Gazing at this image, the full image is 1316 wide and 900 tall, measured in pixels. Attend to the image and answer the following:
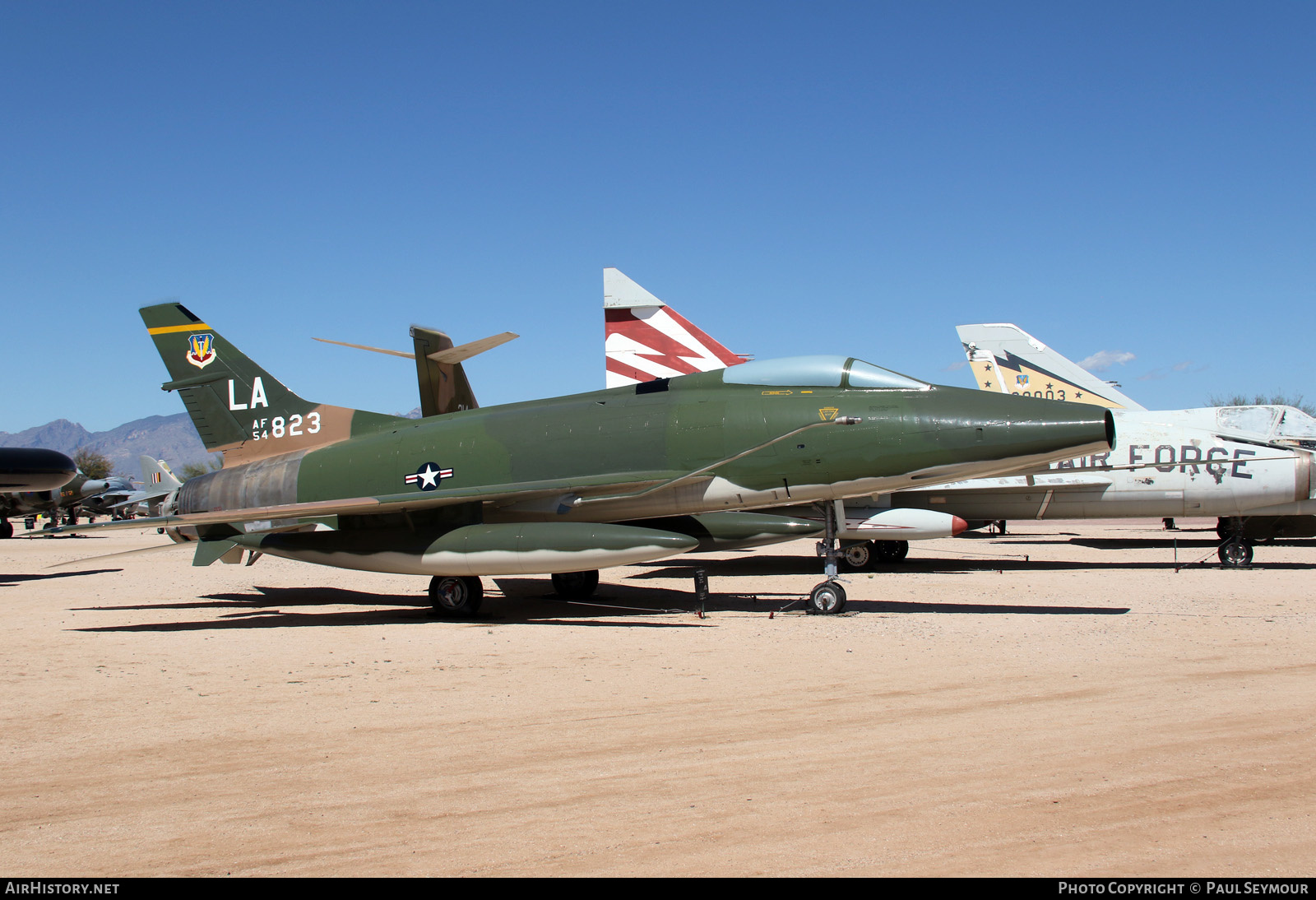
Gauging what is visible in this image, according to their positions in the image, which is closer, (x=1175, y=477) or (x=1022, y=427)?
(x=1022, y=427)

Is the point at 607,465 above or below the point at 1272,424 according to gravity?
below

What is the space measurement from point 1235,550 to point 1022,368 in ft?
25.0

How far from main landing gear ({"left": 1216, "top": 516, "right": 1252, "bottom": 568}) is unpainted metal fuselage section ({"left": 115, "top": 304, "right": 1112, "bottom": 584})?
28.7 ft

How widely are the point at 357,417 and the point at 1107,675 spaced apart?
10422 mm

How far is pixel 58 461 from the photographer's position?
21.8 metres

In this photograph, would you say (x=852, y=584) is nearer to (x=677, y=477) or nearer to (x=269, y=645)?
(x=677, y=477)

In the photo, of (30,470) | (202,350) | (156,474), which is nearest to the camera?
(202,350)

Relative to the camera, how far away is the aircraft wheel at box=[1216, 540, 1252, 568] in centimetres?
1597

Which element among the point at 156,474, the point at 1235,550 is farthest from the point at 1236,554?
the point at 156,474

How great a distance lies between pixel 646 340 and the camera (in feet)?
56.4

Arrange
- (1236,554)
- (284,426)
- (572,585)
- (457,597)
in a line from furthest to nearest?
(1236,554), (572,585), (284,426), (457,597)

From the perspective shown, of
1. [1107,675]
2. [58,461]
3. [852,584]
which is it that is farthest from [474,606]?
[58,461]

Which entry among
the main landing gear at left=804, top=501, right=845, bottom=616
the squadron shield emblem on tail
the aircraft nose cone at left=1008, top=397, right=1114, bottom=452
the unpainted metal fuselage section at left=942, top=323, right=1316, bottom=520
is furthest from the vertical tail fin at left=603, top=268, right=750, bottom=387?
the aircraft nose cone at left=1008, top=397, right=1114, bottom=452

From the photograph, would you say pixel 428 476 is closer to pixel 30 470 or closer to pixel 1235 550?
pixel 1235 550
